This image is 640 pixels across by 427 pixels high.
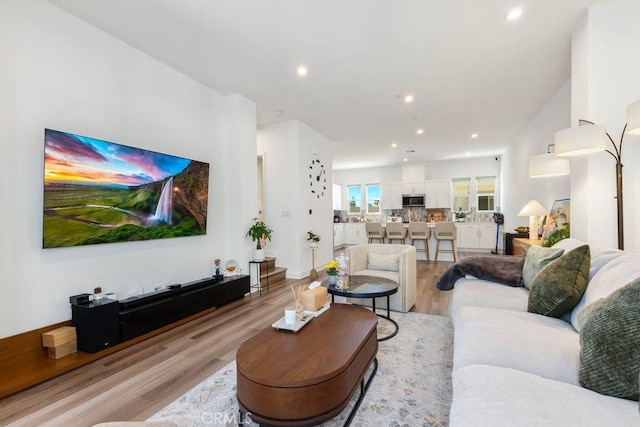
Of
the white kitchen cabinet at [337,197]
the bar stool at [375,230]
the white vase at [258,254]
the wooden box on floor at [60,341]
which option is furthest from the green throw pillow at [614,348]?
the white kitchen cabinet at [337,197]

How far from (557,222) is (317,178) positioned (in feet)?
12.9

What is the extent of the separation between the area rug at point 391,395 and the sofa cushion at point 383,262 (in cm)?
107

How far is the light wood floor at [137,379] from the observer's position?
1667 millimetres

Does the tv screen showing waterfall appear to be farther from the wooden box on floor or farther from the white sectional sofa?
the white sectional sofa

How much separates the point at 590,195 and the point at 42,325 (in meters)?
4.68

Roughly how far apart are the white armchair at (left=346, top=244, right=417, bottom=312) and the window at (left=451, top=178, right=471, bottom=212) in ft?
20.5

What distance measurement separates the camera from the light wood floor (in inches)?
65.6

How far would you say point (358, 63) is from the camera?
3217mm

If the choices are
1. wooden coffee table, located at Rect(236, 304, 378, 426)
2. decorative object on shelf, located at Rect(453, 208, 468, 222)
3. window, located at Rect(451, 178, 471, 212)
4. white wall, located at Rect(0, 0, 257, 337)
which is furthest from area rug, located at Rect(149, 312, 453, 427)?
window, located at Rect(451, 178, 471, 212)

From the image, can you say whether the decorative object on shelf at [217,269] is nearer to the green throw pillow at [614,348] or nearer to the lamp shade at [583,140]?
the green throw pillow at [614,348]

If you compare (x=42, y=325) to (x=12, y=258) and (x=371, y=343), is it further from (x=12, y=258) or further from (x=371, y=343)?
(x=371, y=343)

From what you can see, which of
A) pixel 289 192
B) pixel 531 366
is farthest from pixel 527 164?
pixel 531 366

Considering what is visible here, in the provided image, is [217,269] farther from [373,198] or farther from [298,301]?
[373,198]

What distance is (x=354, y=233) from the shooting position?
934 cm
